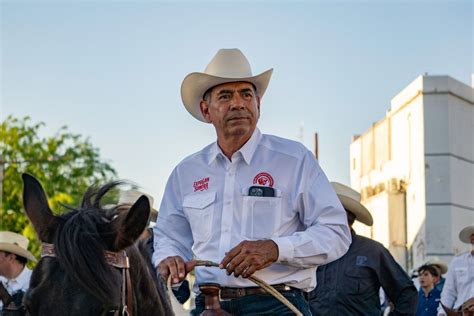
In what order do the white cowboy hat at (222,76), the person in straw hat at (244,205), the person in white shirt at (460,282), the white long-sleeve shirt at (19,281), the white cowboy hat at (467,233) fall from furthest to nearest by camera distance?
the white cowboy hat at (467,233)
the person in white shirt at (460,282)
the white long-sleeve shirt at (19,281)
the white cowboy hat at (222,76)
the person in straw hat at (244,205)

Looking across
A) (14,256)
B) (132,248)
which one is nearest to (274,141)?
(132,248)

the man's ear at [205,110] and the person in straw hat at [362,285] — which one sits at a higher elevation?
the man's ear at [205,110]

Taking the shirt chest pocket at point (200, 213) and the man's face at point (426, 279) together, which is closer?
the shirt chest pocket at point (200, 213)

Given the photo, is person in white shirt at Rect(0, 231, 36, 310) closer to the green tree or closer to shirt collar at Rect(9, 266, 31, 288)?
shirt collar at Rect(9, 266, 31, 288)

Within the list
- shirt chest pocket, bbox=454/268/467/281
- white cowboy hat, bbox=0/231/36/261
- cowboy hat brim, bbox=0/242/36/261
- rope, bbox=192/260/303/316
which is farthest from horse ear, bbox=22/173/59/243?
shirt chest pocket, bbox=454/268/467/281

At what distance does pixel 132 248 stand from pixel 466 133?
28.3m

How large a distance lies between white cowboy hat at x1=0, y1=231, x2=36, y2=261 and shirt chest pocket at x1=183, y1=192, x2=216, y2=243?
7.56 m

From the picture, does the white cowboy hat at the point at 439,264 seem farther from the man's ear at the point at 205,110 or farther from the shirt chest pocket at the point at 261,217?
the shirt chest pocket at the point at 261,217

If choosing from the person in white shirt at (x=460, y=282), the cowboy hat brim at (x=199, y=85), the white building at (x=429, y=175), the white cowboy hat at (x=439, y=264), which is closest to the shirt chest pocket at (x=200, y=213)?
the cowboy hat brim at (x=199, y=85)

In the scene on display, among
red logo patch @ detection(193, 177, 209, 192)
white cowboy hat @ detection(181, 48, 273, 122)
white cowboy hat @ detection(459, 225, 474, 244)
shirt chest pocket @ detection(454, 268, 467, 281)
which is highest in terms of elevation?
white cowboy hat @ detection(459, 225, 474, 244)

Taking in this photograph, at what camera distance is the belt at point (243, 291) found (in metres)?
5.18

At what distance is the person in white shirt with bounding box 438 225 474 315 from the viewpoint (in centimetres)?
1424

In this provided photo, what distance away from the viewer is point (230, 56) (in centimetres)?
563

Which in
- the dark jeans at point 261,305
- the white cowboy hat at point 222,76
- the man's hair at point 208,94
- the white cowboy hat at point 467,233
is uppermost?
the white cowboy hat at point 467,233
